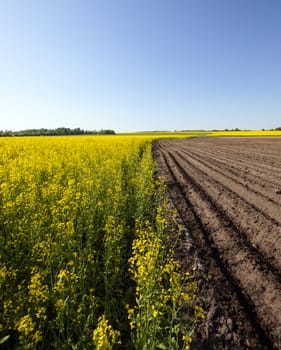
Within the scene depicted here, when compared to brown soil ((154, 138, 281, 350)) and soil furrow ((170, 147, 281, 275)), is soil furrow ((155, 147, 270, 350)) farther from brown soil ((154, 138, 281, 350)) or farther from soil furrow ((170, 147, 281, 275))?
soil furrow ((170, 147, 281, 275))

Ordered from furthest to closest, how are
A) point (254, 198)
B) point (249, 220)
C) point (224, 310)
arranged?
point (254, 198) < point (249, 220) < point (224, 310)

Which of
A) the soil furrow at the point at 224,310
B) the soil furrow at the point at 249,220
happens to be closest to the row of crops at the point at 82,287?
the soil furrow at the point at 224,310

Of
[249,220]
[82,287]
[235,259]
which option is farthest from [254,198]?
[82,287]

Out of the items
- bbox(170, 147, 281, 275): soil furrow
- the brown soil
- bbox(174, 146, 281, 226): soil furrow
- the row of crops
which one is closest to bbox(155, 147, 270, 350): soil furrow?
the brown soil

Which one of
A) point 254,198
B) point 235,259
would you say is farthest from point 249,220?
point 235,259

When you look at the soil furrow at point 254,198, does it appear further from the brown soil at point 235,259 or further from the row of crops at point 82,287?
the row of crops at point 82,287

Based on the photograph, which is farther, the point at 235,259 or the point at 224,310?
the point at 235,259

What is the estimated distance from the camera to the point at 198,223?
660cm

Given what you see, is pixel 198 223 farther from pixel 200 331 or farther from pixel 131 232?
pixel 200 331

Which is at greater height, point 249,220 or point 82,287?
point 82,287

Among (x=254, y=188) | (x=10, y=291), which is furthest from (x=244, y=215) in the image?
(x=10, y=291)

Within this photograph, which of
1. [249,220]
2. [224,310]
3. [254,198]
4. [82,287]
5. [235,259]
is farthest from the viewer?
[254,198]

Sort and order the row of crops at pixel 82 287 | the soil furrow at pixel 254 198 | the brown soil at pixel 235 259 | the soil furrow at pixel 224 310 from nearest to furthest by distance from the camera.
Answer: the row of crops at pixel 82 287 < the soil furrow at pixel 224 310 < the brown soil at pixel 235 259 < the soil furrow at pixel 254 198

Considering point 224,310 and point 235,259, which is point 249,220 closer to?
point 235,259
